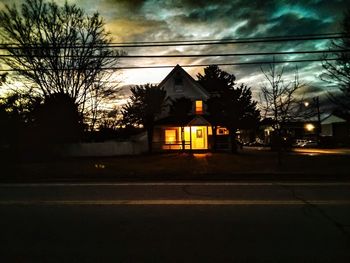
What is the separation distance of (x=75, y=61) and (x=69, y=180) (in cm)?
1562

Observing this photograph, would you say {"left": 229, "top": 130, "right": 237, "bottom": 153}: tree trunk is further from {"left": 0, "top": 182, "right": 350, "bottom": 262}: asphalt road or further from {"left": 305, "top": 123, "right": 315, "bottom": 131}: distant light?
{"left": 305, "top": 123, "right": 315, "bottom": 131}: distant light

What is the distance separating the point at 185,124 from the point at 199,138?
2.44 meters

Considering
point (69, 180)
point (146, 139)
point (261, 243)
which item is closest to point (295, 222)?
point (261, 243)

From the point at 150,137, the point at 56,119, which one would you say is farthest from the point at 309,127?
the point at 56,119

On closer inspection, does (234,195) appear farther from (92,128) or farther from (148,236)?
(92,128)

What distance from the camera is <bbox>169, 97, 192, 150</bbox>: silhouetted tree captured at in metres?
32.2

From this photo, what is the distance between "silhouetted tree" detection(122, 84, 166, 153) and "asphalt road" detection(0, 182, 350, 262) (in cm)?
2027

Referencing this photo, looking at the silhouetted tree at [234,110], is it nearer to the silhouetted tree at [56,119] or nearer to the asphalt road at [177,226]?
the silhouetted tree at [56,119]

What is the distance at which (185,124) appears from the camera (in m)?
32.1

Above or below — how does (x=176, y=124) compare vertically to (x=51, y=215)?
above

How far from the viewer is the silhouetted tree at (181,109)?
1268 inches

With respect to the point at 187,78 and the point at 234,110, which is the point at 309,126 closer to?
the point at 187,78

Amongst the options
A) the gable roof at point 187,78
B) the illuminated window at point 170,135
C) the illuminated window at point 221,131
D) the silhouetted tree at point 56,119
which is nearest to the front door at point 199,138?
the illuminated window at point 170,135

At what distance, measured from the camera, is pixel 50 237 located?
238 inches
